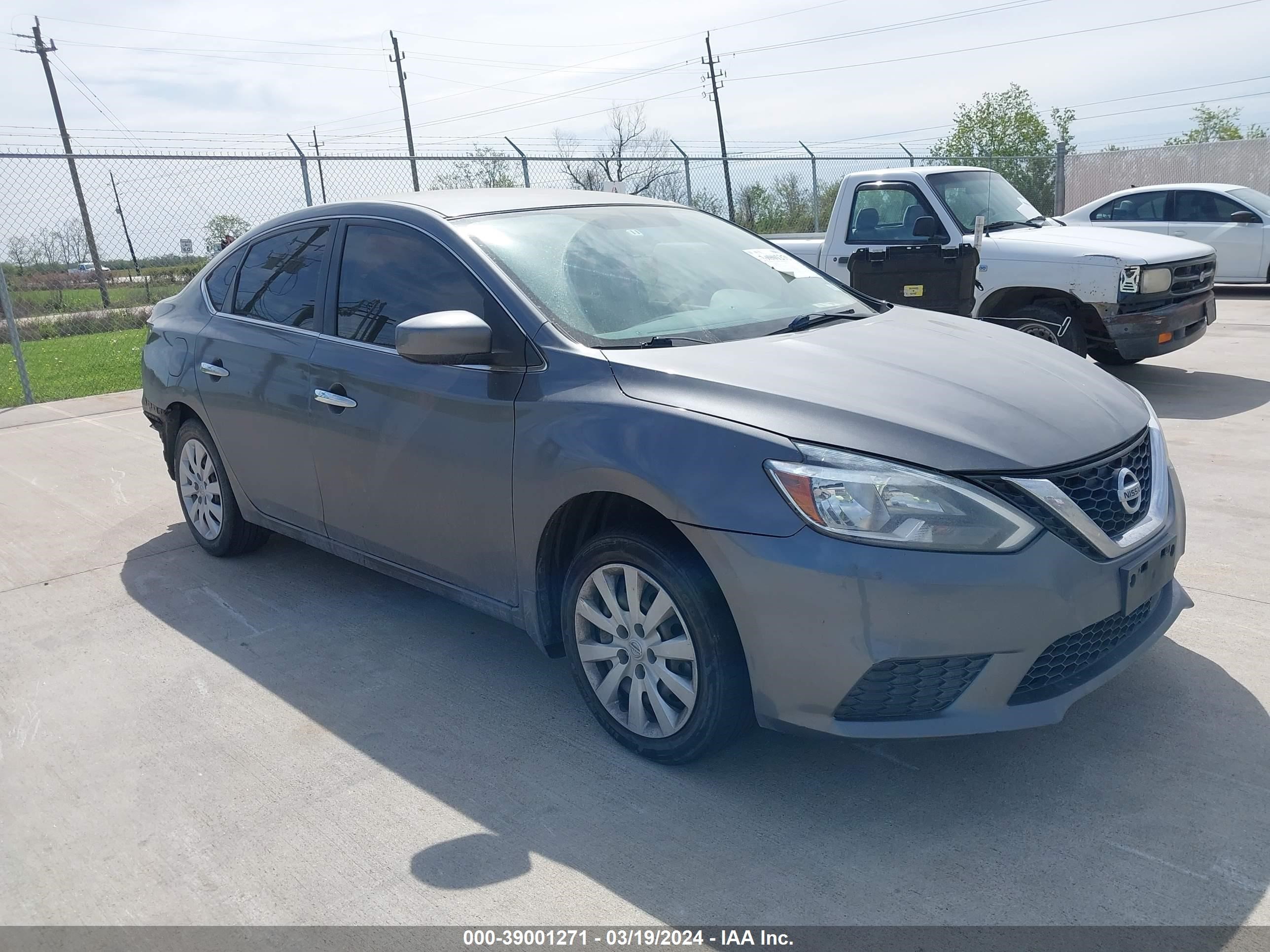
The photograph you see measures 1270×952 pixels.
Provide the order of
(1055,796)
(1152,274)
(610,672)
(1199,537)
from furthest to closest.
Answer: (1152,274)
(1199,537)
(610,672)
(1055,796)

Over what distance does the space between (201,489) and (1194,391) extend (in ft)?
23.7

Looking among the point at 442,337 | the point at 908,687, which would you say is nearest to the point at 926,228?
the point at 442,337

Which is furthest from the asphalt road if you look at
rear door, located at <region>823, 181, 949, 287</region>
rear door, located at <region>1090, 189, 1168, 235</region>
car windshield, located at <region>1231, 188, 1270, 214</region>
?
car windshield, located at <region>1231, 188, 1270, 214</region>

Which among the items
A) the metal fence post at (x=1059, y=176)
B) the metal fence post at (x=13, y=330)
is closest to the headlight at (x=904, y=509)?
the metal fence post at (x=13, y=330)

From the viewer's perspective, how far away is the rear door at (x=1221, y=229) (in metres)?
14.7

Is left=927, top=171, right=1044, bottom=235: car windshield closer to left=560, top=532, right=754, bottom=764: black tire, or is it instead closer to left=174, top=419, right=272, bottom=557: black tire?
left=174, top=419, right=272, bottom=557: black tire

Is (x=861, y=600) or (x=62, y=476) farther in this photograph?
(x=62, y=476)

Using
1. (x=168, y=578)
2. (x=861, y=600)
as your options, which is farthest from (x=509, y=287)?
(x=168, y=578)

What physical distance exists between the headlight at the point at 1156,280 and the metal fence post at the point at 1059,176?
43.8ft

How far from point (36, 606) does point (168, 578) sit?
1.88 ft

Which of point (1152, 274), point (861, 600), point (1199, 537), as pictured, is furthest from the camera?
point (1152, 274)

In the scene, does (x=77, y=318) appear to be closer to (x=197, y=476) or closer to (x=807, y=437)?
(x=197, y=476)

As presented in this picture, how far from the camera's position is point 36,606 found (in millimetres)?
5035

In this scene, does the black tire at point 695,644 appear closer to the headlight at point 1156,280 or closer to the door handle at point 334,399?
the door handle at point 334,399
